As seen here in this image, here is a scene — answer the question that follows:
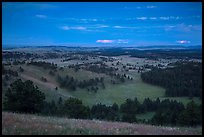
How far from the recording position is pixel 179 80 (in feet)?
475

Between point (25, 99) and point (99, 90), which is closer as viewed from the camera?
point (25, 99)

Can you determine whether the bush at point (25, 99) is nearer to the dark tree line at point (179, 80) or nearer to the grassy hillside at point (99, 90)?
the grassy hillside at point (99, 90)

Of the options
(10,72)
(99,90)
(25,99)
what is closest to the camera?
(25,99)

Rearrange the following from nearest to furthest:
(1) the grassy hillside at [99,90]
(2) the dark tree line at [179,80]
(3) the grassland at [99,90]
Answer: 1. (3) the grassland at [99,90]
2. (1) the grassy hillside at [99,90]
3. (2) the dark tree line at [179,80]

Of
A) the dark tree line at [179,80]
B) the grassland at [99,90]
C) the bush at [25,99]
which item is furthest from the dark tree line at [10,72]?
the bush at [25,99]

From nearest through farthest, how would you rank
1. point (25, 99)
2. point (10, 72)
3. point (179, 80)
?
point (25, 99)
point (10, 72)
point (179, 80)

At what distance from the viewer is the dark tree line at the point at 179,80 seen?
121 meters

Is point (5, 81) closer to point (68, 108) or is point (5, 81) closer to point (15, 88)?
point (68, 108)

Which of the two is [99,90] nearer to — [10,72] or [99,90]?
[99,90]

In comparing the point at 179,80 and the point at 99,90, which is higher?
the point at 179,80

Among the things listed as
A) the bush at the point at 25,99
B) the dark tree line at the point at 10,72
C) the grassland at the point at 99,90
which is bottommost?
the grassland at the point at 99,90

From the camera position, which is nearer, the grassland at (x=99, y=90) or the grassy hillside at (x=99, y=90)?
the grassland at (x=99, y=90)

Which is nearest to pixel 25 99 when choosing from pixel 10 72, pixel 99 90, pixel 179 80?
pixel 10 72

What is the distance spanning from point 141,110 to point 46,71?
231 ft
